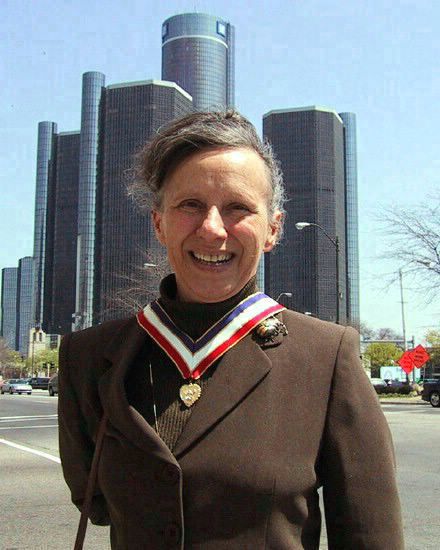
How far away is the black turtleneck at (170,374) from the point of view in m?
1.70

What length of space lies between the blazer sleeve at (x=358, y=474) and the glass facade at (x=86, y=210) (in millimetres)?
88400

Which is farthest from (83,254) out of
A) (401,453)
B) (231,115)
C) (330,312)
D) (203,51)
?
(231,115)

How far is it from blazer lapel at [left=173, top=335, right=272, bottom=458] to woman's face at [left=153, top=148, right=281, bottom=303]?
0.15 m

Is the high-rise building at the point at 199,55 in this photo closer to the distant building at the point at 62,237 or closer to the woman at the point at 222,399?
the distant building at the point at 62,237

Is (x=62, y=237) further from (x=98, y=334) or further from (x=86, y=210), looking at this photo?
(x=98, y=334)

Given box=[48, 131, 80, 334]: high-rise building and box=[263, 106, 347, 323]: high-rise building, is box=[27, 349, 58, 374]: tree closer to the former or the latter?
box=[48, 131, 80, 334]: high-rise building

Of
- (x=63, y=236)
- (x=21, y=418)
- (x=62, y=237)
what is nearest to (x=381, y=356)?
(x=63, y=236)

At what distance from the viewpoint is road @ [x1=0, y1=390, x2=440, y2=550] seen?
5.94m

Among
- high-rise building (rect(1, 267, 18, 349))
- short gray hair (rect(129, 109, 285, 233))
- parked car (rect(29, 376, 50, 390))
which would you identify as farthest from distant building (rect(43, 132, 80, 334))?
short gray hair (rect(129, 109, 285, 233))

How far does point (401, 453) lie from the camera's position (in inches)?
460

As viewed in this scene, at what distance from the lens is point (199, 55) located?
546 feet

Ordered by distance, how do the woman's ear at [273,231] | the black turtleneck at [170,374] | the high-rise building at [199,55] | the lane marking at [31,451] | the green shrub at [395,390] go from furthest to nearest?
the high-rise building at [199,55], the green shrub at [395,390], the lane marking at [31,451], the woman's ear at [273,231], the black turtleneck at [170,374]

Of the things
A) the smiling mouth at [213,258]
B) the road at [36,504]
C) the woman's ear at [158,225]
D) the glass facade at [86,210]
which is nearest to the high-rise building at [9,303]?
the glass facade at [86,210]

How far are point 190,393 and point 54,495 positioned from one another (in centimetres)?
691
